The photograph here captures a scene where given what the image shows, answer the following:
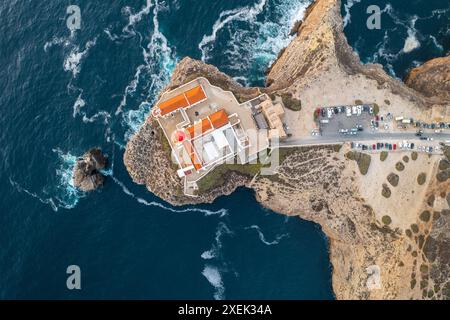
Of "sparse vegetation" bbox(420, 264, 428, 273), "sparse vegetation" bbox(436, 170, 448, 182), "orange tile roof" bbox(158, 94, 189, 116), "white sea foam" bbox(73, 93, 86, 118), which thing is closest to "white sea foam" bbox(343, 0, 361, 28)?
"sparse vegetation" bbox(436, 170, 448, 182)

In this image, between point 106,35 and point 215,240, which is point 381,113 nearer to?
point 215,240

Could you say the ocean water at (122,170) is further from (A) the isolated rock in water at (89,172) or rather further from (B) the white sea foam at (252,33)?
(A) the isolated rock in water at (89,172)

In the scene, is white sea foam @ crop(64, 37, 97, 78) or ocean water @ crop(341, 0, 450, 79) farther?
white sea foam @ crop(64, 37, 97, 78)

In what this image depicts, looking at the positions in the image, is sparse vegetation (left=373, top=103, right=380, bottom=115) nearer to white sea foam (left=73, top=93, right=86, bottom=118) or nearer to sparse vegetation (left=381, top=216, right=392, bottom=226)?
sparse vegetation (left=381, top=216, right=392, bottom=226)

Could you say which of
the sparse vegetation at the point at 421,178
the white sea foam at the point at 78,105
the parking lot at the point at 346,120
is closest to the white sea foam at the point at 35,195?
the white sea foam at the point at 78,105
